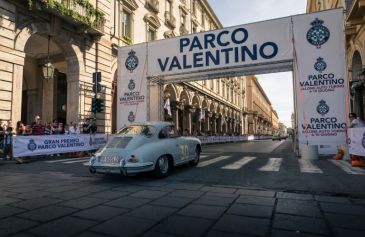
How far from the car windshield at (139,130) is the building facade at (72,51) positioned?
26.2 ft

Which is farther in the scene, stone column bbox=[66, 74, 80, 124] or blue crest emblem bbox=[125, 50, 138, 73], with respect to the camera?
stone column bbox=[66, 74, 80, 124]

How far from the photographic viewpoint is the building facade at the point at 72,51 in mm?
13125

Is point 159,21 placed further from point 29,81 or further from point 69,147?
point 69,147

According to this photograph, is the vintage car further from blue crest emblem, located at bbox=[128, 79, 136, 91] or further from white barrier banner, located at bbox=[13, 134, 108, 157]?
blue crest emblem, located at bbox=[128, 79, 136, 91]

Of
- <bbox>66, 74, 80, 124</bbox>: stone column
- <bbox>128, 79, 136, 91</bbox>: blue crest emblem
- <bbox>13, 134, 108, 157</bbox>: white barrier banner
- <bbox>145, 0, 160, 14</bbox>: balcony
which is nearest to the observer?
<bbox>13, 134, 108, 157</bbox>: white barrier banner

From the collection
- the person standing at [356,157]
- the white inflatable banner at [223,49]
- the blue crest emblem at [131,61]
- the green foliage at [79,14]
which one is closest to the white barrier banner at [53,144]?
the blue crest emblem at [131,61]

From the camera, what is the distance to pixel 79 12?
16016 millimetres

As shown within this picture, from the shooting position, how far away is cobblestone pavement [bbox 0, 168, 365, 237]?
335 centimetres

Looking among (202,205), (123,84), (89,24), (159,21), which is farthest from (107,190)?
(159,21)

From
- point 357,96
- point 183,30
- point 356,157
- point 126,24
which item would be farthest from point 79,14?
point 183,30

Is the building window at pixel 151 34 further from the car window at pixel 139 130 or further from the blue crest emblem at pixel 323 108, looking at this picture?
the car window at pixel 139 130

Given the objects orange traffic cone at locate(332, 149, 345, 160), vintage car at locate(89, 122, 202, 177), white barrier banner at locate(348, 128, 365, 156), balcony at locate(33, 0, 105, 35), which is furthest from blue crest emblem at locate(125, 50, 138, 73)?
white barrier banner at locate(348, 128, 365, 156)

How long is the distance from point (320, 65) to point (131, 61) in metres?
9.74

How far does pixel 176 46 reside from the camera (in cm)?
1463
